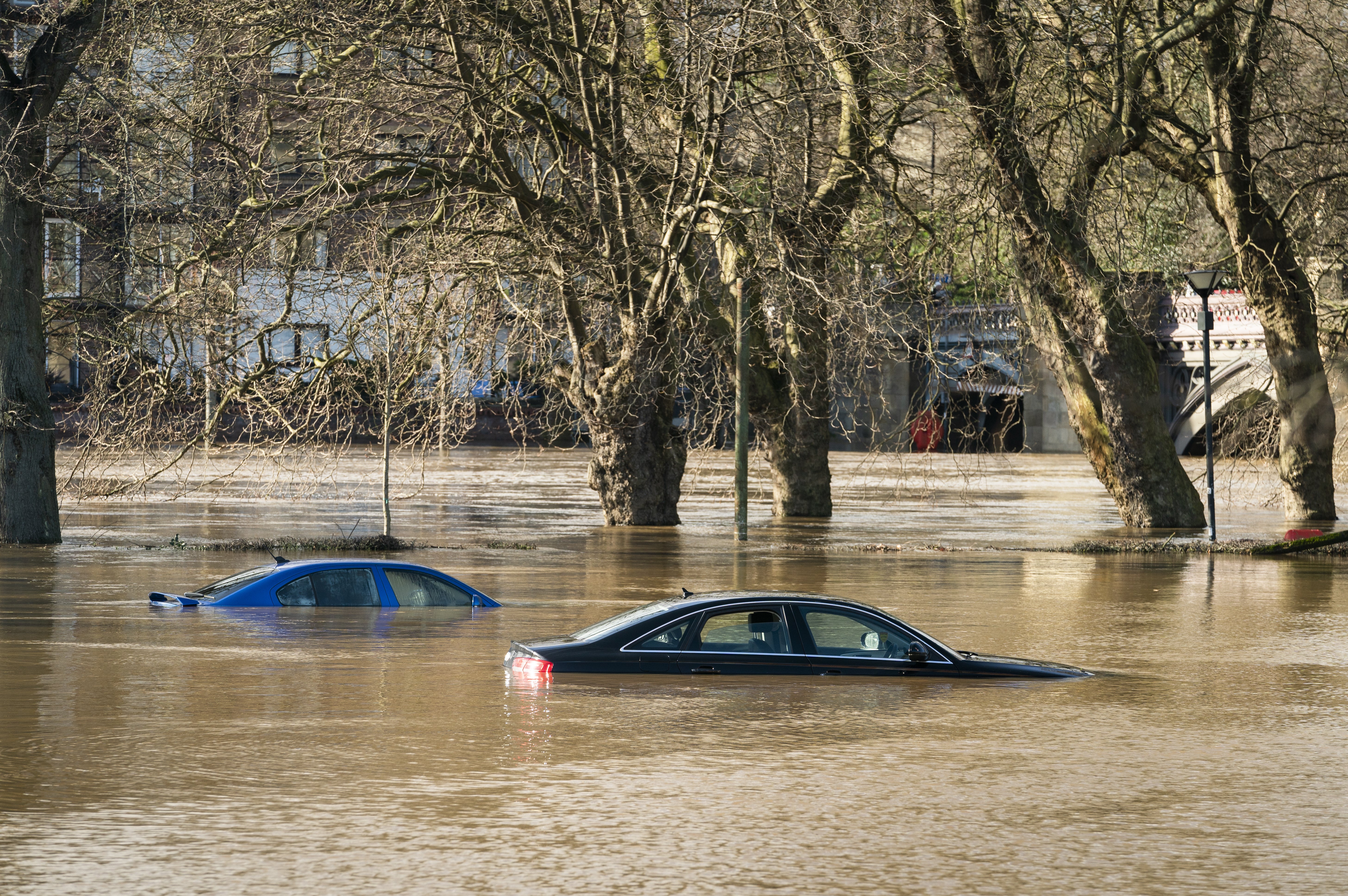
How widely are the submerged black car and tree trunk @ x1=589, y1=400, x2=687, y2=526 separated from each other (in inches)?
837

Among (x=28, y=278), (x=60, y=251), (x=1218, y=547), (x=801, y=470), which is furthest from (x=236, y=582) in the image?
(x=801, y=470)

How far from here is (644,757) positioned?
11.9m

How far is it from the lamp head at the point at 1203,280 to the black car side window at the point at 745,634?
2073cm

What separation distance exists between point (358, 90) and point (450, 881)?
23.9m

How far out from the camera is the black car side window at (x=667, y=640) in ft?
44.0

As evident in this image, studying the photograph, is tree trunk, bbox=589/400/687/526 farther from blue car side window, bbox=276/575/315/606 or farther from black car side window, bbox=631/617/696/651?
black car side window, bbox=631/617/696/651

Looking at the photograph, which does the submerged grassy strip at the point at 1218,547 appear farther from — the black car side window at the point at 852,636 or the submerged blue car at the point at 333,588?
the black car side window at the point at 852,636

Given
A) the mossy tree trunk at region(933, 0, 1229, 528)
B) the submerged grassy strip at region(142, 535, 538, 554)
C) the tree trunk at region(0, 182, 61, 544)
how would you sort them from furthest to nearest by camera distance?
the mossy tree trunk at region(933, 0, 1229, 528)
the submerged grassy strip at region(142, 535, 538, 554)
the tree trunk at region(0, 182, 61, 544)

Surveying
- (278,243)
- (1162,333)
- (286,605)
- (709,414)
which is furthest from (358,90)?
(1162,333)

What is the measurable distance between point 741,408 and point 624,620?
64.8ft

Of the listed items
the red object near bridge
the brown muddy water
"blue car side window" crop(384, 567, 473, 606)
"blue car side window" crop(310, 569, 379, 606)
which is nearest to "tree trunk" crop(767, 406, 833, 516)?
the red object near bridge

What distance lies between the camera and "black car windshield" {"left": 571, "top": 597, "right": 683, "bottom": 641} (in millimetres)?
13625

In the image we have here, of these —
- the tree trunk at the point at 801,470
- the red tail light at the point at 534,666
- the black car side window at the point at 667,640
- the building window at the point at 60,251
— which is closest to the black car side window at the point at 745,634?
the black car side window at the point at 667,640

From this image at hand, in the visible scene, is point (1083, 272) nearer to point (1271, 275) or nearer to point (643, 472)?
point (1271, 275)
